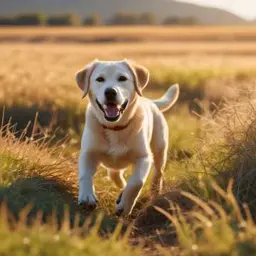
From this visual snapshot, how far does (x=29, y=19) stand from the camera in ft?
278

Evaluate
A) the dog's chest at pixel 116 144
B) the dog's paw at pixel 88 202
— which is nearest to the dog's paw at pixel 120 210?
the dog's paw at pixel 88 202

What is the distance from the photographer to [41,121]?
12.4m

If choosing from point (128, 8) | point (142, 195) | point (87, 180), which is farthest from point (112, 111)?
point (128, 8)

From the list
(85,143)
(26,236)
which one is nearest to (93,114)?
(85,143)

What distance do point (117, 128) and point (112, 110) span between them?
0.97 feet

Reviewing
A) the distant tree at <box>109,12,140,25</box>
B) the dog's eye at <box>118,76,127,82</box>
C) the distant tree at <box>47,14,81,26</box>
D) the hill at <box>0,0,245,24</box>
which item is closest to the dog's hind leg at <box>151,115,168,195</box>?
the dog's eye at <box>118,76,127,82</box>

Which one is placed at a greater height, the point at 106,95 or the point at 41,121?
the point at 106,95

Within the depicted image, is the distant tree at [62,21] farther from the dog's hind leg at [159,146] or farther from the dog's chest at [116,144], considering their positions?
the dog's chest at [116,144]

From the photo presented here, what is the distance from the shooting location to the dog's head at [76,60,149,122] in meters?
6.93

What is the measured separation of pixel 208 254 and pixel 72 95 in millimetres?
9664

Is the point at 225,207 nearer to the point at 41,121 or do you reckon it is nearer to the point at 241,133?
the point at 241,133

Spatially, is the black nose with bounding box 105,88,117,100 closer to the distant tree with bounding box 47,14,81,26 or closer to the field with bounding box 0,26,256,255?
the field with bounding box 0,26,256,255

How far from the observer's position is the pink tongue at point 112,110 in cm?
694

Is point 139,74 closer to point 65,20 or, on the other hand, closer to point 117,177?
point 117,177
